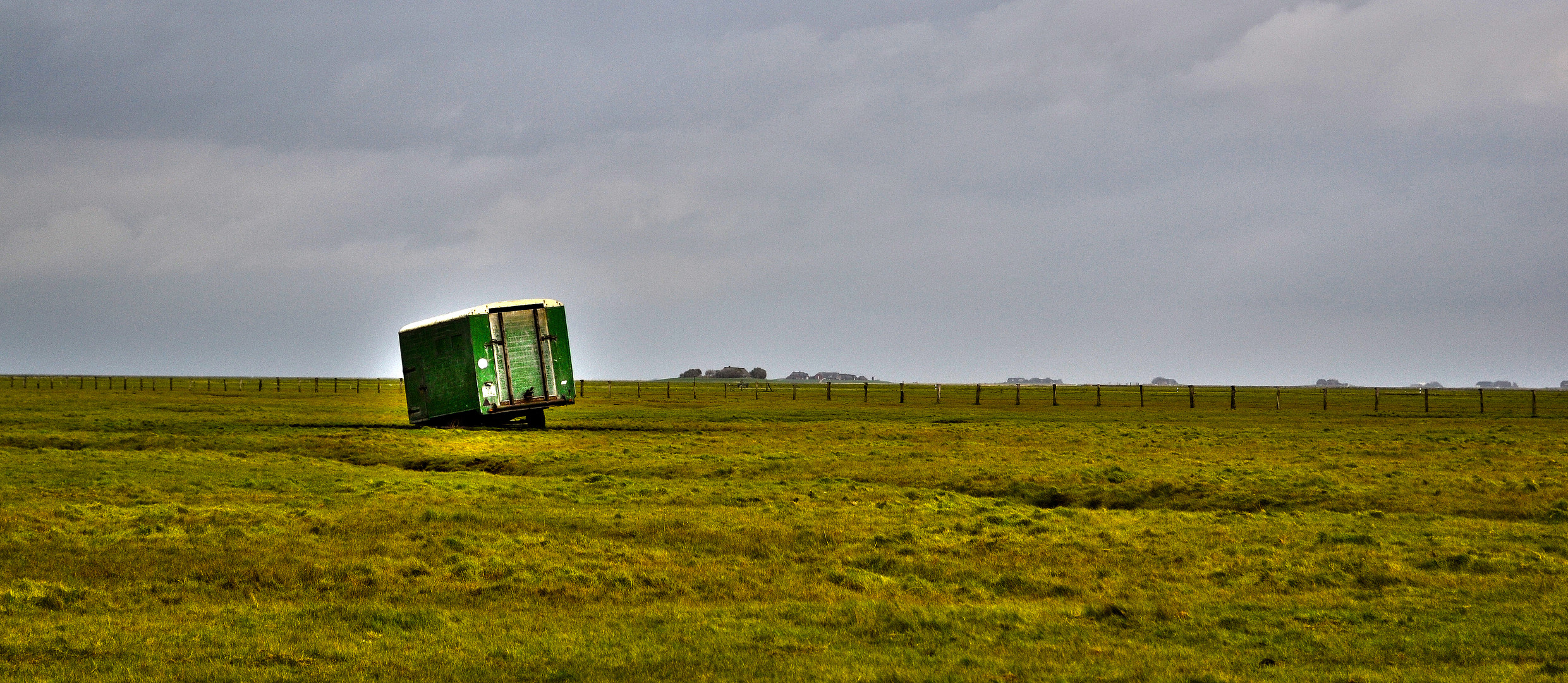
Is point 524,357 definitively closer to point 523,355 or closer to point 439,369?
point 523,355

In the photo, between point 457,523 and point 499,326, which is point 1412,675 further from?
→ point 499,326

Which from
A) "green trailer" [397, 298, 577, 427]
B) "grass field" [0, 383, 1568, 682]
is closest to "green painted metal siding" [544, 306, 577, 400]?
"green trailer" [397, 298, 577, 427]

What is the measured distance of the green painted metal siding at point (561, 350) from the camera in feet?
135

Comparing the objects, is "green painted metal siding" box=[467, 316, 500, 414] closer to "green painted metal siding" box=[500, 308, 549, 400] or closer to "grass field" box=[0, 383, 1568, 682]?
"green painted metal siding" box=[500, 308, 549, 400]

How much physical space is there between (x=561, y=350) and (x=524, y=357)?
146cm

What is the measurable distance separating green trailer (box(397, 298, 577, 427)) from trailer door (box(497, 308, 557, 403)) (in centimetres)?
2

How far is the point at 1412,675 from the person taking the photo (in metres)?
10.7

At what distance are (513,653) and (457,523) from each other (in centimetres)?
950

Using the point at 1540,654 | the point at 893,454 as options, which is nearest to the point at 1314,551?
the point at 1540,654

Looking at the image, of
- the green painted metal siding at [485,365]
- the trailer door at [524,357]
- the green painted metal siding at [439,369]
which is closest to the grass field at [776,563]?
the green painted metal siding at [485,365]

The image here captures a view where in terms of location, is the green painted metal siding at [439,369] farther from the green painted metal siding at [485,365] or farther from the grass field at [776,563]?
the grass field at [776,563]

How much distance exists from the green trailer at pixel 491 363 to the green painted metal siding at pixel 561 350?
24mm

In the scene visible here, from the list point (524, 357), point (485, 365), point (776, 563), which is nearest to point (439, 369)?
point (485, 365)

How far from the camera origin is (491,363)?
4028 centimetres
